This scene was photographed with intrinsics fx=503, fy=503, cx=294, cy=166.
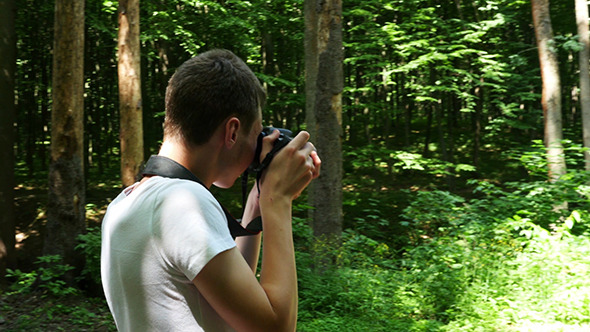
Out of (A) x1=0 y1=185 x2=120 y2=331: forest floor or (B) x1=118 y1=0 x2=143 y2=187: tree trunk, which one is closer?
(A) x1=0 y1=185 x2=120 y2=331: forest floor

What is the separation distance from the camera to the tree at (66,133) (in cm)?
833

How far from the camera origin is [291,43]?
17984mm

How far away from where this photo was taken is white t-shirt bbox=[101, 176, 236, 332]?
0.94m

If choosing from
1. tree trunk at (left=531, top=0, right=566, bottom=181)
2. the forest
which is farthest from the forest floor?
tree trunk at (left=531, top=0, right=566, bottom=181)

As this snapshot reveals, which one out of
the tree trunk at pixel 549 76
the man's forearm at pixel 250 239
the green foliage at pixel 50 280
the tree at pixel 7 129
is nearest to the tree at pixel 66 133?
the green foliage at pixel 50 280

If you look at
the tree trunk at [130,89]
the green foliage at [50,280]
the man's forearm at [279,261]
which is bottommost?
the green foliage at [50,280]

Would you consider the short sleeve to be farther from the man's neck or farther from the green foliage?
the green foliage

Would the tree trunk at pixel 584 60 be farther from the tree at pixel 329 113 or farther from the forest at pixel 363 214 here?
the tree at pixel 329 113

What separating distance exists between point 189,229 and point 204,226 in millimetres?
28

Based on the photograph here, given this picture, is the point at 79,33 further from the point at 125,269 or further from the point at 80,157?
the point at 125,269

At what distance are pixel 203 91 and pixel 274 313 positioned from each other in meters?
0.48

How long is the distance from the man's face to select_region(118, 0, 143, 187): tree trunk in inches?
324

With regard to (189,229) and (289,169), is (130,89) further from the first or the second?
(189,229)

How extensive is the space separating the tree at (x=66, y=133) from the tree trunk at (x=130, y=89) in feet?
2.31
